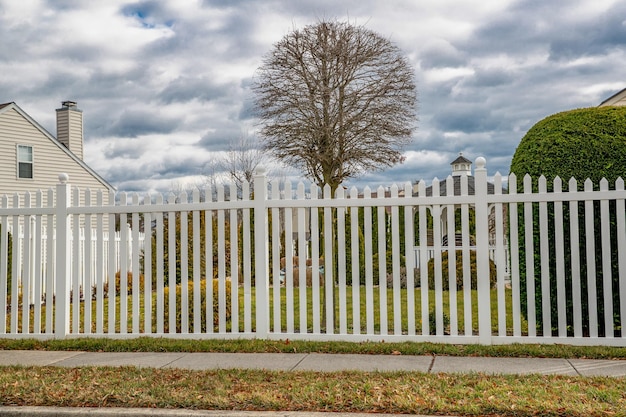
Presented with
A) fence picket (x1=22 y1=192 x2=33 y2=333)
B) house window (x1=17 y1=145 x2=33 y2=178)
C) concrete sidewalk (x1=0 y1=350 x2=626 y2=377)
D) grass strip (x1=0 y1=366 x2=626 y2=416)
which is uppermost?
house window (x1=17 y1=145 x2=33 y2=178)

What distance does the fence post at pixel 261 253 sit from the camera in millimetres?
8086

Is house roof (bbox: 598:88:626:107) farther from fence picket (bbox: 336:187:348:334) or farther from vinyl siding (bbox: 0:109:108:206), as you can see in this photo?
vinyl siding (bbox: 0:109:108:206)

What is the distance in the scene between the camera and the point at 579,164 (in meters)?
7.71

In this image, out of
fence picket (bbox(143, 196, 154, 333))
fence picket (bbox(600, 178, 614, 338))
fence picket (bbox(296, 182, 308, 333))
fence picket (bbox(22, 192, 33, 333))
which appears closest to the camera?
fence picket (bbox(600, 178, 614, 338))

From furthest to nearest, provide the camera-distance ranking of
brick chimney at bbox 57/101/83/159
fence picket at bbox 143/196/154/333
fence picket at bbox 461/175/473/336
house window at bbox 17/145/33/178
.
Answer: brick chimney at bbox 57/101/83/159 → house window at bbox 17/145/33/178 → fence picket at bbox 143/196/154/333 → fence picket at bbox 461/175/473/336

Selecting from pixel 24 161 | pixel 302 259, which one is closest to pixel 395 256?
pixel 302 259

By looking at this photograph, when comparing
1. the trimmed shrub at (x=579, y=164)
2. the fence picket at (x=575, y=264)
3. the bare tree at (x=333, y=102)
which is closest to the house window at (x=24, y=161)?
the bare tree at (x=333, y=102)

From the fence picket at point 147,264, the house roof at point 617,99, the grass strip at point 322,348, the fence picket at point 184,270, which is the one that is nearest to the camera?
the grass strip at point 322,348

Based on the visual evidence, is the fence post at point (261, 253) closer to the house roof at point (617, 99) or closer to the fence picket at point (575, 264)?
the fence picket at point (575, 264)

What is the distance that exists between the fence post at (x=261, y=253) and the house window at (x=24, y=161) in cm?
1727

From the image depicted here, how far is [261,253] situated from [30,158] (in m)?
17.7

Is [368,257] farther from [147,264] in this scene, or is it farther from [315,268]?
[147,264]

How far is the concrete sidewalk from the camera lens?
6.54 m

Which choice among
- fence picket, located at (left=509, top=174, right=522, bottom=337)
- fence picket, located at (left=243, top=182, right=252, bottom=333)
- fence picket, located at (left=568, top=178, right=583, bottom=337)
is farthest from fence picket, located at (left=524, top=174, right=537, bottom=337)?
fence picket, located at (left=243, top=182, right=252, bottom=333)
